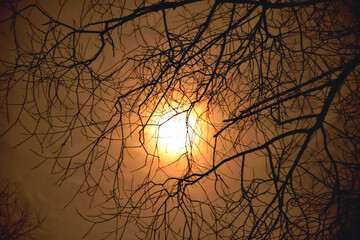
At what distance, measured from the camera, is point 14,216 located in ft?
11.1

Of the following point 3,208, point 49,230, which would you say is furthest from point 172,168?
point 3,208

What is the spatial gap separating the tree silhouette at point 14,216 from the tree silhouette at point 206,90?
35.0 inches

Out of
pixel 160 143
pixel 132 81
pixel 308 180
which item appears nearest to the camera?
pixel 160 143

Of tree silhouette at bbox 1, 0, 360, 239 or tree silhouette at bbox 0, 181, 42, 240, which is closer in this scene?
tree silhouette at bbox 1, 0, 360, 239

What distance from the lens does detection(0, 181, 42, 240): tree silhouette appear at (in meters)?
3.37

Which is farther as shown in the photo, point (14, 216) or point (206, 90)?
point (14, 216)

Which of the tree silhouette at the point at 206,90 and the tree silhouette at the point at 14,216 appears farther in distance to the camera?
the tree silhouette at the point at 14,216

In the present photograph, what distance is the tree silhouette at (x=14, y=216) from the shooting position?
3.37 meters

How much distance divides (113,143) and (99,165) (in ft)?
1.23

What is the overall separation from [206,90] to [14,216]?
342cm

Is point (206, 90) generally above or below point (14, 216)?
above

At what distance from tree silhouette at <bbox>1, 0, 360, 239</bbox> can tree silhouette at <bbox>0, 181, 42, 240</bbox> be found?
0.89m

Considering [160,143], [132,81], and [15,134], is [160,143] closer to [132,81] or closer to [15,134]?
[132,81]

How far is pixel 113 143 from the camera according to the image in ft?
10.5
